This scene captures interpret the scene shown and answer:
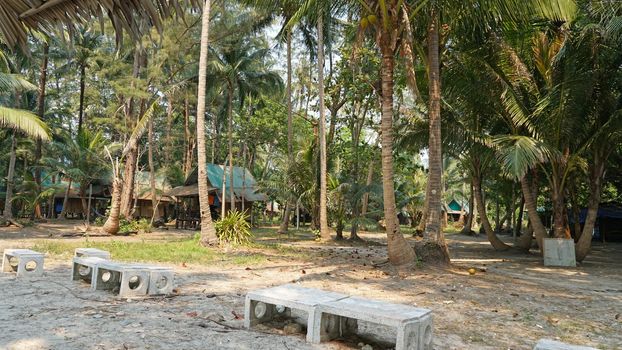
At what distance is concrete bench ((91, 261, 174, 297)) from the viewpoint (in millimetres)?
5902

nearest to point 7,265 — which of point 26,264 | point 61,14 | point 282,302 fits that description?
point 26,264

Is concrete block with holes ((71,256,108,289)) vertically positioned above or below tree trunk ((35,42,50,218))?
below

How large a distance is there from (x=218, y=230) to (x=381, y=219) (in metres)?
18.8

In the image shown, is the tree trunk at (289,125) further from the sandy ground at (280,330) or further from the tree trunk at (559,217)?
the sandy ground at (280,330)

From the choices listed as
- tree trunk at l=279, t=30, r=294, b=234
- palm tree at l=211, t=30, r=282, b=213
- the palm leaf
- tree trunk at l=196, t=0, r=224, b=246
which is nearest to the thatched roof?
tree trunk at l=196, t=0, r=224, b=246

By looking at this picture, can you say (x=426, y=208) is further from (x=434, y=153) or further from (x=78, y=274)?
(x=78, y=274)

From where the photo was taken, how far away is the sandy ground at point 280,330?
13.6 feet

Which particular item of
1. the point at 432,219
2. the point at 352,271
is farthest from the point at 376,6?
the point at 352,271

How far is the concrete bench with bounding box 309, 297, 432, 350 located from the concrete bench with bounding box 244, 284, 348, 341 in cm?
10

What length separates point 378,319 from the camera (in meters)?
3.75

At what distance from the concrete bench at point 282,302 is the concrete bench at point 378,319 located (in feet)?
0.34

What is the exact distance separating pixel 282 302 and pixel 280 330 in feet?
1.39

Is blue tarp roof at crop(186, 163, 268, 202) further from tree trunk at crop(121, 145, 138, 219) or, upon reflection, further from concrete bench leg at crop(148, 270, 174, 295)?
concrete bench leg at crop(148, 270, 174, 295)

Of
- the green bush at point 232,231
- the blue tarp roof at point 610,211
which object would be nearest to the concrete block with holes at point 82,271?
the green bush at point 232,231
